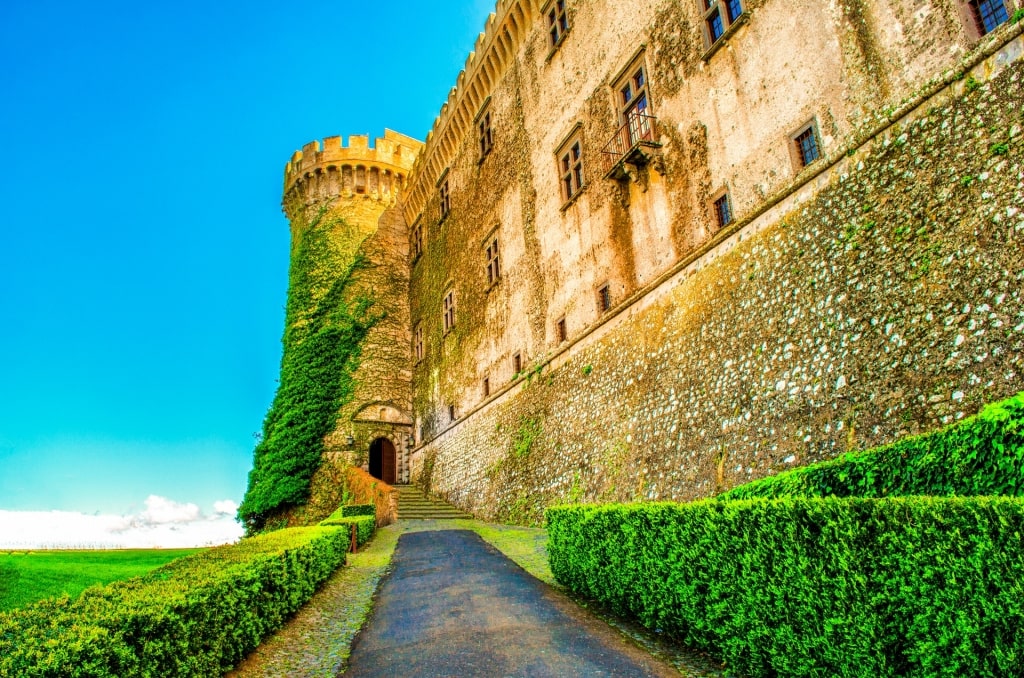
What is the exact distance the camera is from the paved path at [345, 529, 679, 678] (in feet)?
17.3

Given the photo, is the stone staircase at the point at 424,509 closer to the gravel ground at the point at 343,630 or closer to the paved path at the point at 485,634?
the gravel ground at the point at 343,630

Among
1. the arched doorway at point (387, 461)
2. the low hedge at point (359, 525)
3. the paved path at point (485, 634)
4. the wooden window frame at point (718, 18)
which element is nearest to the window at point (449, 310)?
the arched doorway at point (387, 461)

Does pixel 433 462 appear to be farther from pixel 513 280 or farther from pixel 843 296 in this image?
pixel 843 296

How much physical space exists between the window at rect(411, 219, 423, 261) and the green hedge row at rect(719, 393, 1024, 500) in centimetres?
2439

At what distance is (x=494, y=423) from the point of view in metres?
19.4

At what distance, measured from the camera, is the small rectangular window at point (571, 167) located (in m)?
16.0

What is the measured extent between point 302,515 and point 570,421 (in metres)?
13.9

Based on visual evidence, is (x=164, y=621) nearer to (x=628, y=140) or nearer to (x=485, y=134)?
(x=628, y=140)

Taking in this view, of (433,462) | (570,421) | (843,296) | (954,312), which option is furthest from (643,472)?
(433,462)

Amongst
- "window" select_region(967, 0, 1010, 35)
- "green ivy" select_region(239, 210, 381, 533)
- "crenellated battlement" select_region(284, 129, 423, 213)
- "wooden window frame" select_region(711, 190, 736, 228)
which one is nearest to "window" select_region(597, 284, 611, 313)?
"wooden window frame" select_region(711, 190, 736, 228)

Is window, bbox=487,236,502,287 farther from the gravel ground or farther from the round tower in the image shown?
the gravel ground

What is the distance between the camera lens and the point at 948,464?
16.6 feet

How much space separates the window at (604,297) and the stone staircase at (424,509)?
903 centimetres

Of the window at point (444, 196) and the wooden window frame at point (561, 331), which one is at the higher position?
the window at point (444, 196)
